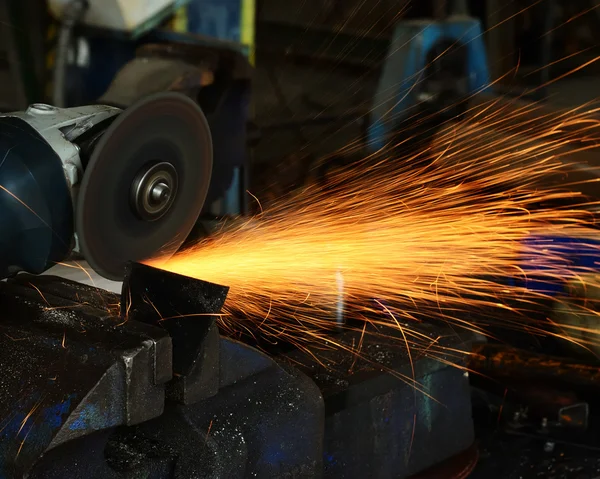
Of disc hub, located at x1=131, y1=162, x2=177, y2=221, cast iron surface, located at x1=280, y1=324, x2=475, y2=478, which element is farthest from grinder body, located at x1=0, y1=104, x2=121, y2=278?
cast iron surface, located at x1=280, y1=324, x2=475, y2=478

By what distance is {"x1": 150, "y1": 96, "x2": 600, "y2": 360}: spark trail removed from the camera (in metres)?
2.65

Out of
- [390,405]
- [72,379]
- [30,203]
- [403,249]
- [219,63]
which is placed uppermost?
[219,63]

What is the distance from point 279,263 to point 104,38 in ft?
7.01

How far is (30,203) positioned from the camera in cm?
191

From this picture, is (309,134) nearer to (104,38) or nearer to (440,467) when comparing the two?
(104,38)

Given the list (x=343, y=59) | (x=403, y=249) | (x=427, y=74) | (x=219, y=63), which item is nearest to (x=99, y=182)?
(x=403, y=249)

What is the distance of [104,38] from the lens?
164 inches

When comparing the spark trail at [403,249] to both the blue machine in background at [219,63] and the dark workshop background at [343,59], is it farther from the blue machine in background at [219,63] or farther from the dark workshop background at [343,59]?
the dark workshop background at [343,59]

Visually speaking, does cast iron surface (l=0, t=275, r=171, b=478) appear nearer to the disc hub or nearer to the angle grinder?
the angle grinder

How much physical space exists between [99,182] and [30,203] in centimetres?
21

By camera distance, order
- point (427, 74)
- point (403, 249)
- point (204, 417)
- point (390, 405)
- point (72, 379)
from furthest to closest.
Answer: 1. point (427, 74)
2. point (403, 249)
3. point (390, 405)
4. point (204, 417)
5. point (72, 379)

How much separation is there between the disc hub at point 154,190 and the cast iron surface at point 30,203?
0.23 meters

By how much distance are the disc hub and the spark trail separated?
208 millimetres

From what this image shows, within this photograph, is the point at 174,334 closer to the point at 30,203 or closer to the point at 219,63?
the point at 30,203
